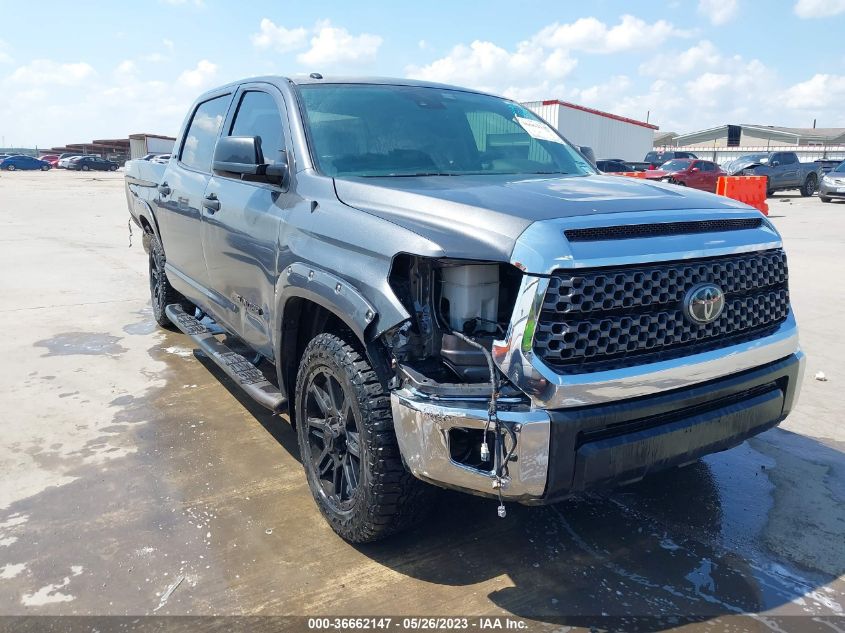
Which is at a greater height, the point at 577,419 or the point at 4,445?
the point at 577,419

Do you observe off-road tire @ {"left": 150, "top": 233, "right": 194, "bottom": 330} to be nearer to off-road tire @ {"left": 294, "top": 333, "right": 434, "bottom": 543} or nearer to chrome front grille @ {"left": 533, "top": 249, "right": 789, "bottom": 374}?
off-road tire @ {"left": 294, "top": 333, "right": 434, "bottom": 543}

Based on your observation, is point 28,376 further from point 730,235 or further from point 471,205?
point 730,235

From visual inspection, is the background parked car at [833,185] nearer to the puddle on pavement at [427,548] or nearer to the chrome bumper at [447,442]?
the puddle on pavement at [427,548]

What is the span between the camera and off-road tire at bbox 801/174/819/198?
26688 mm

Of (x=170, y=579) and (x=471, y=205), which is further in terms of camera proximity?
(x=170, y=579)

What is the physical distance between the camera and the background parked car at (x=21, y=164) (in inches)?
2306

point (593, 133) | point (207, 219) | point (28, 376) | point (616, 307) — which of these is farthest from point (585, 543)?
point (593, 133)

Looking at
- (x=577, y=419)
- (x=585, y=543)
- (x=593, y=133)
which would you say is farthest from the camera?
(x=593, y=133)

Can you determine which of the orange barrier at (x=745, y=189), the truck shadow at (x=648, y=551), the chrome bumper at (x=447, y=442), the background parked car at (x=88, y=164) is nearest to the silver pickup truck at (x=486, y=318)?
the chrome bumper at (x=447, y=442)

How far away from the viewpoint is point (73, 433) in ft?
13.9

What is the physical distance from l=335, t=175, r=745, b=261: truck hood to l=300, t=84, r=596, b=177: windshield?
0.28m

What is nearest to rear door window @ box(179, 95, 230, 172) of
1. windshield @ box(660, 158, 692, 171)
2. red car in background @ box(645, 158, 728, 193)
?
red car in background @ box(645, 158, 728, 193)

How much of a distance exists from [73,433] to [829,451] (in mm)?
4522

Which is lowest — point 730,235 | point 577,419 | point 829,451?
point 829,451
